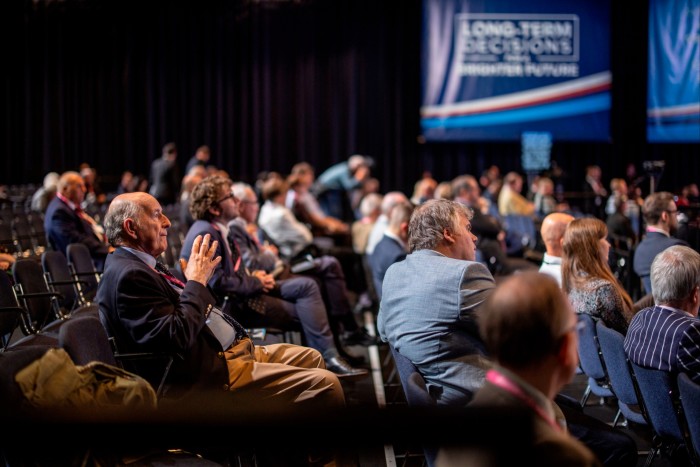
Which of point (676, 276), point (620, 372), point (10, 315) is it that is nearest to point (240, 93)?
point (10, 315)

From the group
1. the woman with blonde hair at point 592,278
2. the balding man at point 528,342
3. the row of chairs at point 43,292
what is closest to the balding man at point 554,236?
the woman with blonde hair at point 592,278

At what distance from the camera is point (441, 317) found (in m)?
2.62

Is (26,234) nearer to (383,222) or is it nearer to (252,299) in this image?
(383,222)

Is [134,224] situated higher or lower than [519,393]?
higher

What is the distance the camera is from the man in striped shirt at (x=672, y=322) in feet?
9.26

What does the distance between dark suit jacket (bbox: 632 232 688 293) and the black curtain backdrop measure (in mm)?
10241

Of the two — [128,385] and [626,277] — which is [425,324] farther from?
[626,277]

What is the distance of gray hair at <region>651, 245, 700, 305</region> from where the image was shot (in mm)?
2973

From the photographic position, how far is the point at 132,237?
121 inches

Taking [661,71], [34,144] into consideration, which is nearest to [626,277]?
[661,71]

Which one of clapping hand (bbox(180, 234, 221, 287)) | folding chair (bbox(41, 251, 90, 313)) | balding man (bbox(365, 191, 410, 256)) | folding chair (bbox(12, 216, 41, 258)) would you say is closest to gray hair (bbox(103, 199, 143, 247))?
clapping hand (bbox(180, 234, 221, 287))

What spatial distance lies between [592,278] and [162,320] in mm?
2039

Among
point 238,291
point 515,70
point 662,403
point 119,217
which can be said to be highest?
point 515,70

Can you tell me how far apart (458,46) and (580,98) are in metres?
2.34
